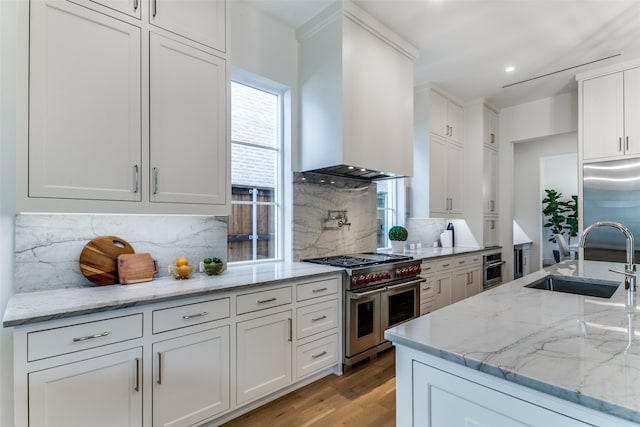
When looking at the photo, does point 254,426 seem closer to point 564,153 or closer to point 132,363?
point 132,363

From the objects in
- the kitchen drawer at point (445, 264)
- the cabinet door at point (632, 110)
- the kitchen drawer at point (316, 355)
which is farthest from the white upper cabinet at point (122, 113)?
the cabinet door at point (632, 110)

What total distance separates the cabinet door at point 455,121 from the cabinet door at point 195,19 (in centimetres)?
341

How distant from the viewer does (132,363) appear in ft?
5.28

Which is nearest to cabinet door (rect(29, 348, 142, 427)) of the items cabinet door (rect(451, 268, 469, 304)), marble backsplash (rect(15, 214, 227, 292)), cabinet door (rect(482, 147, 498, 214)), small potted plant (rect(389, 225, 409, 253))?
marble backsplash (rect(15, 214, 227, 292))

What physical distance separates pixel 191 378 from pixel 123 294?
60 centimetres

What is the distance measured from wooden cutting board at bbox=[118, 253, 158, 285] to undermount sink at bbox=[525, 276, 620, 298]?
7.70 feet

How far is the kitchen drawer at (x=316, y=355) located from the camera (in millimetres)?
2381

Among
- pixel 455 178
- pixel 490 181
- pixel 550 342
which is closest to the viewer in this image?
pixel 550 342

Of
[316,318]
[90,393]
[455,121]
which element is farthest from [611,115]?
[90,393]

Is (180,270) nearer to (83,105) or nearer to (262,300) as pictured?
(262,300)

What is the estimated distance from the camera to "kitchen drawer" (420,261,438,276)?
3562mm

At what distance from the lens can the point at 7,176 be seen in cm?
174

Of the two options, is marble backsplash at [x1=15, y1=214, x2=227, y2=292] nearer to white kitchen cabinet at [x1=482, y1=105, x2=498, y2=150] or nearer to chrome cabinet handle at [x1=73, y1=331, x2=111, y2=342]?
chrome cabinet handle at [x1=73, y1=331, x2=111, y2=342]

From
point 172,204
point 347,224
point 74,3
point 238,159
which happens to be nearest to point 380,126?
point 347,224
